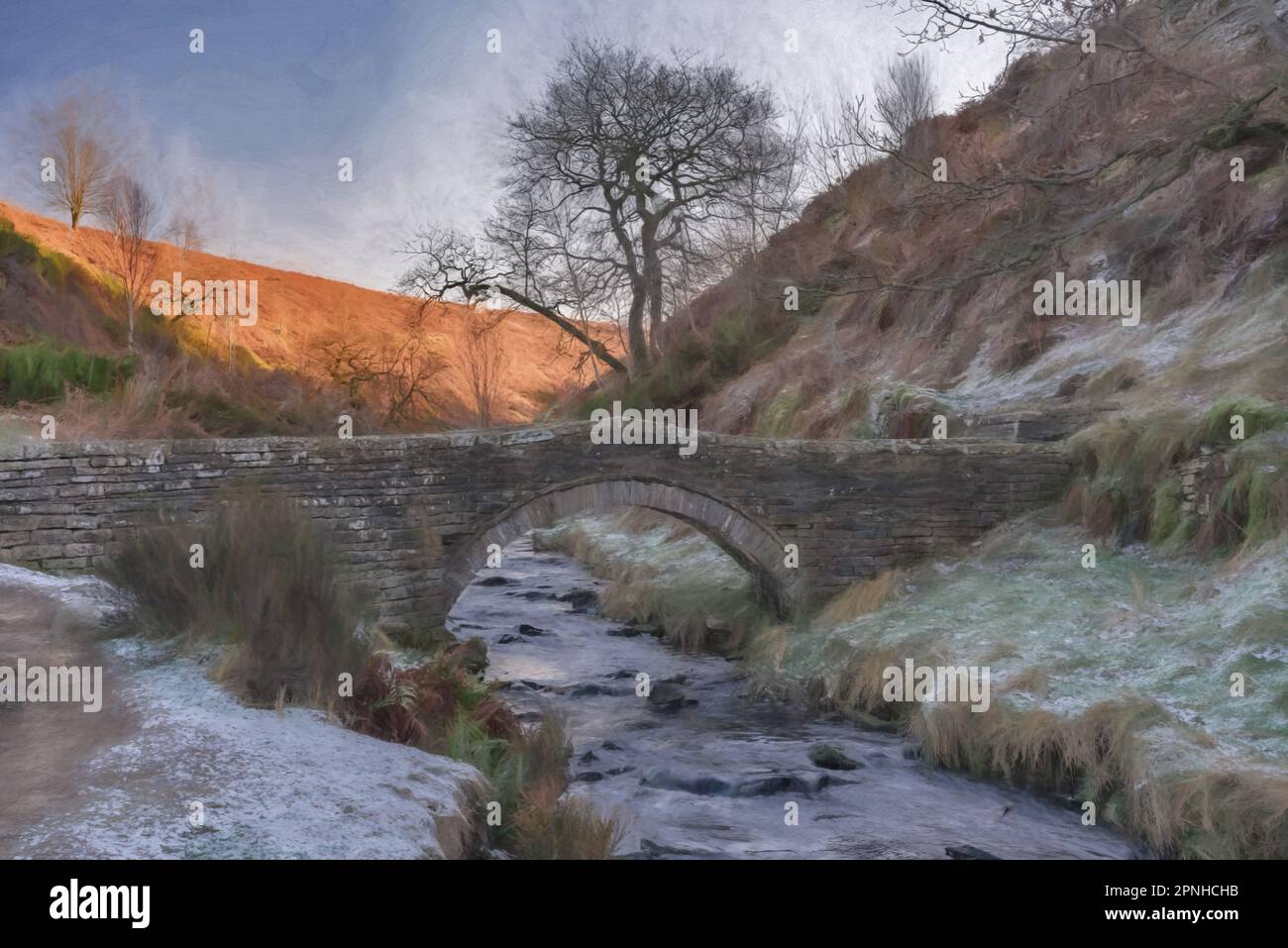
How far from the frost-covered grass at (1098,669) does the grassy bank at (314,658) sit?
12.6 ft

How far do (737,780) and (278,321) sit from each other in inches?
1192

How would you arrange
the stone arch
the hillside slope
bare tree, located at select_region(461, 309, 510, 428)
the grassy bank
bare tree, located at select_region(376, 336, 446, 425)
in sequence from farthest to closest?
bare tree, located at select_region(461, 309, 510, 428) < bare tree, located at select_region(376, 336, 446, 425) < the hillside slope < the stone arch < the grassy bank

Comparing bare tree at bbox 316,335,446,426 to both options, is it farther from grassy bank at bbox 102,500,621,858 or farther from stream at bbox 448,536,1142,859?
grassy bank at bbox 102,500,621,858

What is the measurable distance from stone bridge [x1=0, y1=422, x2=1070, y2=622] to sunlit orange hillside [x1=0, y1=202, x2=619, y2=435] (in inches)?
489

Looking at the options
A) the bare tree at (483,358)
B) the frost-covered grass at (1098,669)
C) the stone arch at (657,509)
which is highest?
the bare tree at (483,358)

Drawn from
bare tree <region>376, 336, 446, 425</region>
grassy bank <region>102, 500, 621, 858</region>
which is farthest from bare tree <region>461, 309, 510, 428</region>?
grassy bank <region>102, 500, 621, 858</region>

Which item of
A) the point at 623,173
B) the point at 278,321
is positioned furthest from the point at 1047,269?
the point at 278,321

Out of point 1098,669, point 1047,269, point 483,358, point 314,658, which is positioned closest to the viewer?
point 314,658

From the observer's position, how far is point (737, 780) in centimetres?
1039

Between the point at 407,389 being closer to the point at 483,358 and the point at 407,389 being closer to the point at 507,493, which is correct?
the point at 483,358

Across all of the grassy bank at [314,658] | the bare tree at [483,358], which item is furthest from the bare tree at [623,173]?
the grassy bank at [314,658]

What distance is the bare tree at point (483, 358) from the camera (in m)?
27.3

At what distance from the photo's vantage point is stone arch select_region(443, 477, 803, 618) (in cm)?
1338

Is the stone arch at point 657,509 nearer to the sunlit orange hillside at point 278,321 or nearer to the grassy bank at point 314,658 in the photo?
the grassy bank at point 314,658
